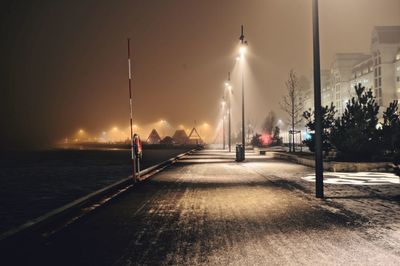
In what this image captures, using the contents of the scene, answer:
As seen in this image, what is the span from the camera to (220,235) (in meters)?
6.99

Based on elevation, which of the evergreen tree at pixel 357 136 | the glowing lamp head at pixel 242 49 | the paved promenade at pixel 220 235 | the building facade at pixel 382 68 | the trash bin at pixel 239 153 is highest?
the building facade at pixel 382 68

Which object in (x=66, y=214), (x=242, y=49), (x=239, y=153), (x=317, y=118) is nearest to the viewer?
(x=66, y=214)

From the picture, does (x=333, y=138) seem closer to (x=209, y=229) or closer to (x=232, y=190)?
(x=232, y=190)

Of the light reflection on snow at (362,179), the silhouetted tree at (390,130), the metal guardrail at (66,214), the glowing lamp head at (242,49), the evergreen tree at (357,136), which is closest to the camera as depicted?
the metal guardrail at (66,214)

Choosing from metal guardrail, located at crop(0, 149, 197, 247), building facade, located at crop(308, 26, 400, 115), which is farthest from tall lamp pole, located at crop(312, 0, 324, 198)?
building facade, located at crop(308, 26, 400, 115)

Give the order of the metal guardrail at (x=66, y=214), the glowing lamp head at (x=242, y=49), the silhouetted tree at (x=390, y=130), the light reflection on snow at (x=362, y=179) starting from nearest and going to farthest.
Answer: the metal guardrail at (x=66, y=214) < the light reflection on snow at (x=362, y=179) < the silhouetted tree at (x=390, y=130) < the glowing lamp head at (x=242, y=49)

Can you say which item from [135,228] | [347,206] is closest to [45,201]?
[135,228]

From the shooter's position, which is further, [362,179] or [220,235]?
[362,179]

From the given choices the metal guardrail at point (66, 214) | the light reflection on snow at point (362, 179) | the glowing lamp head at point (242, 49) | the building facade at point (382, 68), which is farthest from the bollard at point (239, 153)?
the building facade at point (382, 68)

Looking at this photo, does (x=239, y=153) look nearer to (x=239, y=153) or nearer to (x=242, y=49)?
(x=239, y=153)

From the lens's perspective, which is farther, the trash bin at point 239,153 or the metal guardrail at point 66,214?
the trash bin at point 239,153

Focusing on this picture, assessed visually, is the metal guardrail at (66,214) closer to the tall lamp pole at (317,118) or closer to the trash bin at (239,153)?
the tall lamp pole at (317,118)

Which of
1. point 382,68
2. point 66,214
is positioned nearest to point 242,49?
point 66,214

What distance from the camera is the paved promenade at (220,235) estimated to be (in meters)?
5.66
